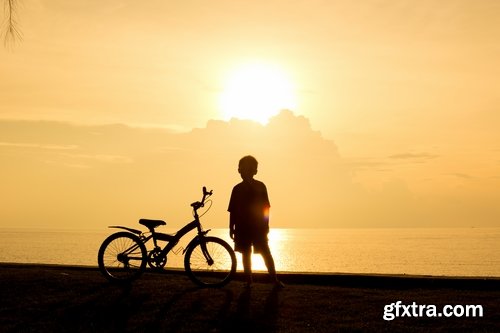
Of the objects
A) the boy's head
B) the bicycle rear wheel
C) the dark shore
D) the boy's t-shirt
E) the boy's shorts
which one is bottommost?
the dark shore

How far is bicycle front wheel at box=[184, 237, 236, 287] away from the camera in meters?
11.3

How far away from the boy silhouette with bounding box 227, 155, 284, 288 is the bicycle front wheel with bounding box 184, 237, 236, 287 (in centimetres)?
28

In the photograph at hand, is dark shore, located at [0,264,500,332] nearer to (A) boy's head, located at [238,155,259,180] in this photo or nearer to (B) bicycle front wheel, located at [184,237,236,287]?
(B) bicycle front wheel, located at [184,237,236,287]

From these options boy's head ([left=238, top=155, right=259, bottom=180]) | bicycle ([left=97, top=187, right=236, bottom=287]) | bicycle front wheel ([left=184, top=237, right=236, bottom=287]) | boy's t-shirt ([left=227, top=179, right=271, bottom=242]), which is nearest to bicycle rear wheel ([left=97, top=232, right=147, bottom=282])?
bicycle ([left=97, top=187, right=236, bottom=287])

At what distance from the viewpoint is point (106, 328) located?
8070mm

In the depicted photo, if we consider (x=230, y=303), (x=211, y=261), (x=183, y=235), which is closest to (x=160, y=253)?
(x=183, y=235)

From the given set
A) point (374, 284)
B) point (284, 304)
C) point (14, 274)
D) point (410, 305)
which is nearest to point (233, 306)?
point (284, 304)

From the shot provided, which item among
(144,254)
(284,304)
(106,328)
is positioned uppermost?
(144,254)

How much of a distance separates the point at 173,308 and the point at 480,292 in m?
5.37

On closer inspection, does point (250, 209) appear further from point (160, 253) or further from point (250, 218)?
point (160, 253)

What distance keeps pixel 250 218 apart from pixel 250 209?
6.5 inches

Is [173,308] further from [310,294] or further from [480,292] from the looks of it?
[480,292]

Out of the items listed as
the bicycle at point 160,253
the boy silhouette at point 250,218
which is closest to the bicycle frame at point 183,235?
the bicycle at point 160,253

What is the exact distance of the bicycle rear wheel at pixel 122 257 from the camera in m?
11.7
